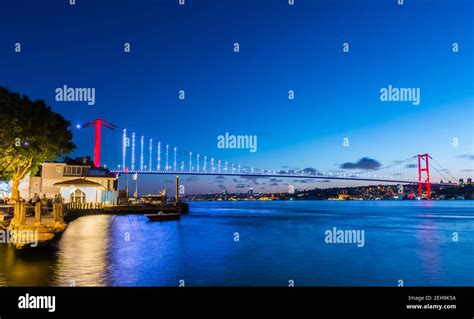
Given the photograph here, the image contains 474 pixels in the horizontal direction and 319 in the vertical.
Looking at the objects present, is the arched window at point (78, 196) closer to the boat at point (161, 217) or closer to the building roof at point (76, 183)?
the building roof at point (76, 183)

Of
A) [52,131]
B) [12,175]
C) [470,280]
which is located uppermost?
[52,131]

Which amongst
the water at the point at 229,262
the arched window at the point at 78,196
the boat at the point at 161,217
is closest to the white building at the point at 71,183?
the arched window at the point at 78,196

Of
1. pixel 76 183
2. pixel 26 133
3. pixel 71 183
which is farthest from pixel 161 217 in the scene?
pixel 26 133

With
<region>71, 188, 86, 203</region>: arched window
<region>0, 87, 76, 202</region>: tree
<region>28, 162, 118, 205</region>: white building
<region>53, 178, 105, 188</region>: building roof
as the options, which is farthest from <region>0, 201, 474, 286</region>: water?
<region>71, 188, 86, 203</region>: arched window

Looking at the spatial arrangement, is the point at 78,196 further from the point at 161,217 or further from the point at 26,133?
the point at 26,133

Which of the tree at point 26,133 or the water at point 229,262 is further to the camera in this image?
the tree at point 26,133
